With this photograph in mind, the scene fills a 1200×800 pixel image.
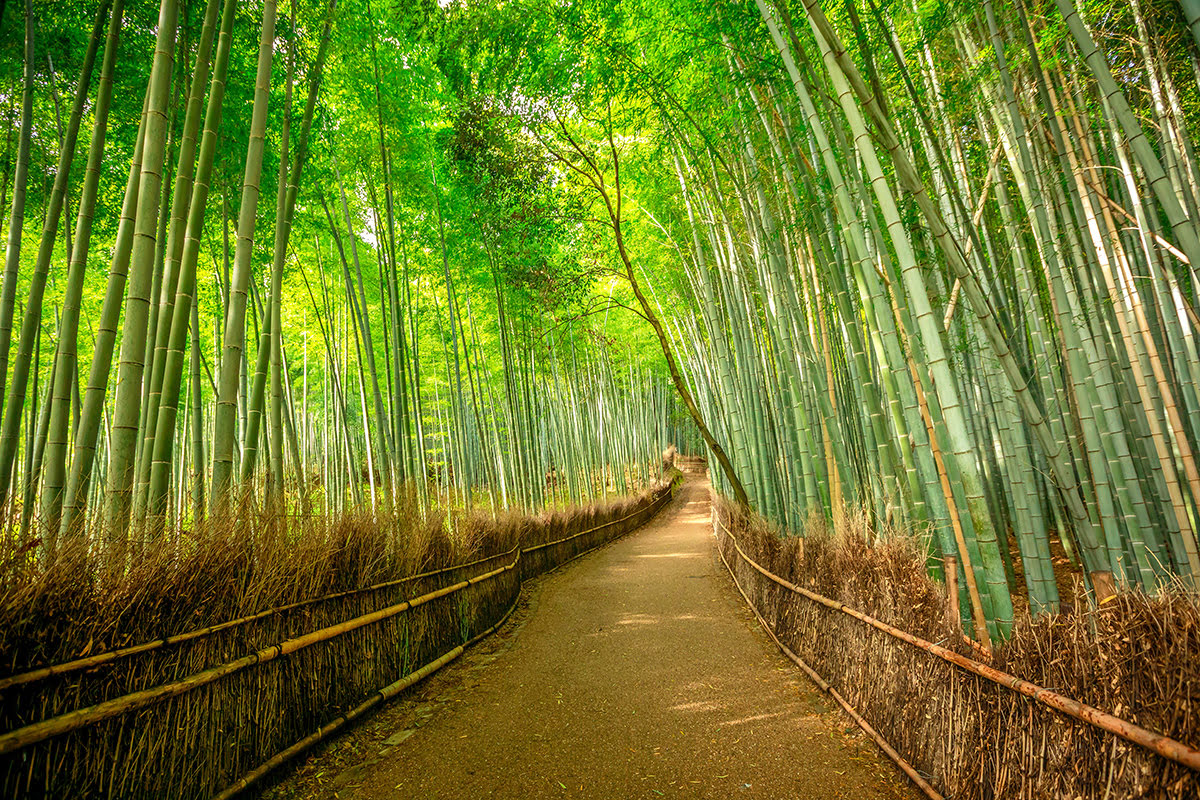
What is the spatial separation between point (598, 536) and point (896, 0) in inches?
263

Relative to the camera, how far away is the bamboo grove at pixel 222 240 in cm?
183

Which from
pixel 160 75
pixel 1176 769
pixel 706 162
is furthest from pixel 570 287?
pixel 1176 769

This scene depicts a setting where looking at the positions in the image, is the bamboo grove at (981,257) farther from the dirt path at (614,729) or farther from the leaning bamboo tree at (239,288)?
the leaning bamboo tree at (239,288)

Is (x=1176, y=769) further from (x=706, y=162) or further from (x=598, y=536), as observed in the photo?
(x=598, y=536)

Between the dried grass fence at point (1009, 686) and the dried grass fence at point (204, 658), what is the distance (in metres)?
2.17

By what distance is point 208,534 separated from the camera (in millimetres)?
1847

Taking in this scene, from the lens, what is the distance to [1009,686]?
143cm

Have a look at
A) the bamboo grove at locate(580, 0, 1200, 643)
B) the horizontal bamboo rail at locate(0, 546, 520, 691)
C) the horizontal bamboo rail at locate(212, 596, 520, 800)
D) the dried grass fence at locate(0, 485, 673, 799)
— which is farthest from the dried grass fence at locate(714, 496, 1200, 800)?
the horizontal bamboo rail at locate(0, 546, 520, 691)

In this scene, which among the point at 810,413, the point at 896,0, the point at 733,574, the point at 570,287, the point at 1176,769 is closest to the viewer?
the point at 1176,769

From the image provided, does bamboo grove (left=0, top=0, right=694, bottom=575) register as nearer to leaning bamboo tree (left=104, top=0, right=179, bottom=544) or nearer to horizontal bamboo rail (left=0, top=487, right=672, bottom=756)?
leaning bamboo tree (left=104, top=0, right=179, bottom=544)

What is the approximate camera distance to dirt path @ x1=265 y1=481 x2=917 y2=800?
6.29 feet

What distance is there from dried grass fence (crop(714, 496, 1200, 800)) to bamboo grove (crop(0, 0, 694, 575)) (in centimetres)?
233

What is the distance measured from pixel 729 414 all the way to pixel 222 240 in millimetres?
4729

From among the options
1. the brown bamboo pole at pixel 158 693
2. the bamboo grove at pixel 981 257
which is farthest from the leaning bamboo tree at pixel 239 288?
the bamboo grove at pixel 981 257
